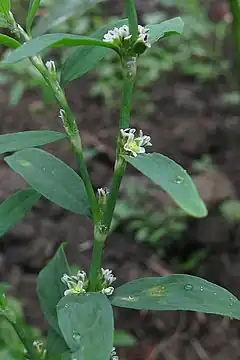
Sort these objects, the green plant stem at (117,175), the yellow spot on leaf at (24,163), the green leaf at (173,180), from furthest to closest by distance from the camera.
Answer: the yellow spot on leaf at (24,163) < the green plant stem at (117,175) < the green leaf at (173,180)

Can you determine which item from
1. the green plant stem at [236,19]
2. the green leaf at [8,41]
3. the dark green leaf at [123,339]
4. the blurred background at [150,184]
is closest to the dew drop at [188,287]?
the green leaf at [8,41]

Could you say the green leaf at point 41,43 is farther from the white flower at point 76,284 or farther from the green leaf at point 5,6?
the white flower at point 76,284

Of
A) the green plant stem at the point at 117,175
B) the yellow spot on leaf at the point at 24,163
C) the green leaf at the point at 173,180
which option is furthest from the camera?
the yellow spot on leaf at the point at 24,163

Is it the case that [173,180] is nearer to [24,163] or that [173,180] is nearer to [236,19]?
[24,163]

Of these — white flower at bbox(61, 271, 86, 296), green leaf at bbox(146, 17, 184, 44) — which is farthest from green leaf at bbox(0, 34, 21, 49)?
white flower at bbox(61, 271, 86, 296)

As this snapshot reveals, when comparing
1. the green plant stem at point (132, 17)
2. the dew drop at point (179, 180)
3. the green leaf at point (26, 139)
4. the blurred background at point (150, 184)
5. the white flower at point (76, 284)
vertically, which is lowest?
the blurred background at point (150, 184)

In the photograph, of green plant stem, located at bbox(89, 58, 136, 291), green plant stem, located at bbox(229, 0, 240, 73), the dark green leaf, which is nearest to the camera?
green plant stem, located at bbox(89, 58, 136, 291)

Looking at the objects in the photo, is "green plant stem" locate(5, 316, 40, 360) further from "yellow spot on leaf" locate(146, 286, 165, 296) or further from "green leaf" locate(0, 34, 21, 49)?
"green leaf" locate(0, 34, 21, 49)
